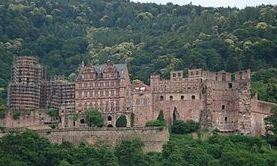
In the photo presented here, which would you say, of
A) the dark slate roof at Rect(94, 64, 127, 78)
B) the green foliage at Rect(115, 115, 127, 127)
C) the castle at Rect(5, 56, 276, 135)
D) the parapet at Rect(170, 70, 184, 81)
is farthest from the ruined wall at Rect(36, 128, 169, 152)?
the dark slate roof at Rect(94, 64, 127, 78)

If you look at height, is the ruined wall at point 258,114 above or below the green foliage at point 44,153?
above

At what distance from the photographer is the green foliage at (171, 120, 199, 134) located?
267ft

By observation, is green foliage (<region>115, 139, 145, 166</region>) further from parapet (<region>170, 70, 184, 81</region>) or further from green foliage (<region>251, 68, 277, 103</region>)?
green foliage (<region>251, 68, 277, 103</region>)

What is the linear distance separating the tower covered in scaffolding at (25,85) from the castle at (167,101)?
3751 mm

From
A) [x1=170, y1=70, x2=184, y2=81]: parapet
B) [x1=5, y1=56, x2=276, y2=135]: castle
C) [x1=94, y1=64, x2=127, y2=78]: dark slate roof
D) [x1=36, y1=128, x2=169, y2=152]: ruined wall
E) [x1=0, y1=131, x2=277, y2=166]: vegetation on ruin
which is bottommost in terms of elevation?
[x1=0, y1=131, x2=277, y2=166]: vegetation on ruin

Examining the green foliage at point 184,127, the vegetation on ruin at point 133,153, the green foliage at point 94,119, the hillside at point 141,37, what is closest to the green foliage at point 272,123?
the vegetation on ruin at point 133,153

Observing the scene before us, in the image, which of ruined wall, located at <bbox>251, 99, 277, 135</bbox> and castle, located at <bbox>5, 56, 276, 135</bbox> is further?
ruined wall, located at <bbox>251, 99, 277, 135</bbox>

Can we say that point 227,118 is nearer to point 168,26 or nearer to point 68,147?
point 68,147

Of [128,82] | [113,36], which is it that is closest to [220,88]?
[128,82]

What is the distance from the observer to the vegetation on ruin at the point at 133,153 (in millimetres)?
77688

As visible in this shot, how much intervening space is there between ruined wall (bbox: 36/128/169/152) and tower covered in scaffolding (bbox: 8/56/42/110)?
8.36 metres

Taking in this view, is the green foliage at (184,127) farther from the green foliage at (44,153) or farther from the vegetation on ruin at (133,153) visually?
the green foliage at (44,153)

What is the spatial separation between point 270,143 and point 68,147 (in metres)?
17.1

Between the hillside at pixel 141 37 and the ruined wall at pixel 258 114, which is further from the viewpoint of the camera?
the hillside at pixel 141 37
